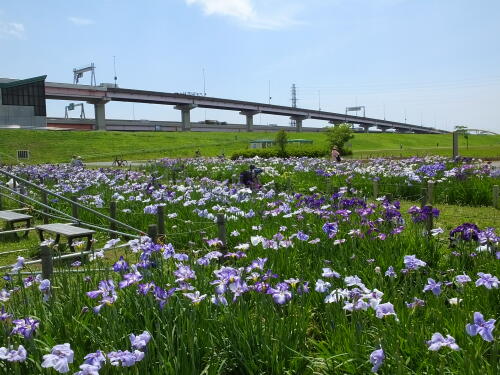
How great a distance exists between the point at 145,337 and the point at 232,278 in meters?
0.85

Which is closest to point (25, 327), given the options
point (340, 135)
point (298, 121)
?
point (340, 135)

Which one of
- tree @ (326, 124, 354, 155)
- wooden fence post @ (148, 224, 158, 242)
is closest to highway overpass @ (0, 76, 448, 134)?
tree @ (326, 124, 354, 155)

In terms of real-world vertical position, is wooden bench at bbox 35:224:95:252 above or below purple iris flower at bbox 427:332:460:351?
below

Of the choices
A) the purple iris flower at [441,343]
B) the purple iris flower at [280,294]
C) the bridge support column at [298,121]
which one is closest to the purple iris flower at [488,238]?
the purple iris flower at [280,294]

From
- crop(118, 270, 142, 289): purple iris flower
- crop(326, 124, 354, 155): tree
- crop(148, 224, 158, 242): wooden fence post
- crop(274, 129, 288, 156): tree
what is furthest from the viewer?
crop(326, 124, 354, 155): tree

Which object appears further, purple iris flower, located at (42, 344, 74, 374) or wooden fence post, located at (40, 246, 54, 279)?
wooden fence post, located at (40, 246, 54, 279)

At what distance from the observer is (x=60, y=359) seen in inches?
71.8

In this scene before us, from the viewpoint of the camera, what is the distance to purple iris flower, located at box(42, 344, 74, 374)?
1786 mm

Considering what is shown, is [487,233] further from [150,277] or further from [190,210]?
[190,210]

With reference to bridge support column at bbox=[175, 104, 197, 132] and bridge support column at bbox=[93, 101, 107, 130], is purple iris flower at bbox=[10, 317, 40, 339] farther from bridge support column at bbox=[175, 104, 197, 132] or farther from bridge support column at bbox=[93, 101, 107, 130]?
bridge support column at bbox=[175, 104, 197, 132]

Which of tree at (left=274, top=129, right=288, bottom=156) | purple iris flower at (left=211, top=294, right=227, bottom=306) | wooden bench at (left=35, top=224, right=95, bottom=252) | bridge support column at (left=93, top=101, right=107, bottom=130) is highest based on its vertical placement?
bridge support column at (left=93, top=101, right=107, bottom=130)

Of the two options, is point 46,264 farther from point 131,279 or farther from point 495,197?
point 495,197

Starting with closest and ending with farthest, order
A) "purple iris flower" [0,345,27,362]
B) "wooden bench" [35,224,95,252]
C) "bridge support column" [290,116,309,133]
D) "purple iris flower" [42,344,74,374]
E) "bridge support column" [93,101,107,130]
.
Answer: "purple iris flower" [42,344,74,374]
"purple iris flower" [0,345,27,362]
"wooden bench" [35,224,95,252]
"bridge support column" [93,101,107,130]
"bridge support column" [290,116,309,133]

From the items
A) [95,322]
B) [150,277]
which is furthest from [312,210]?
[95,322]
